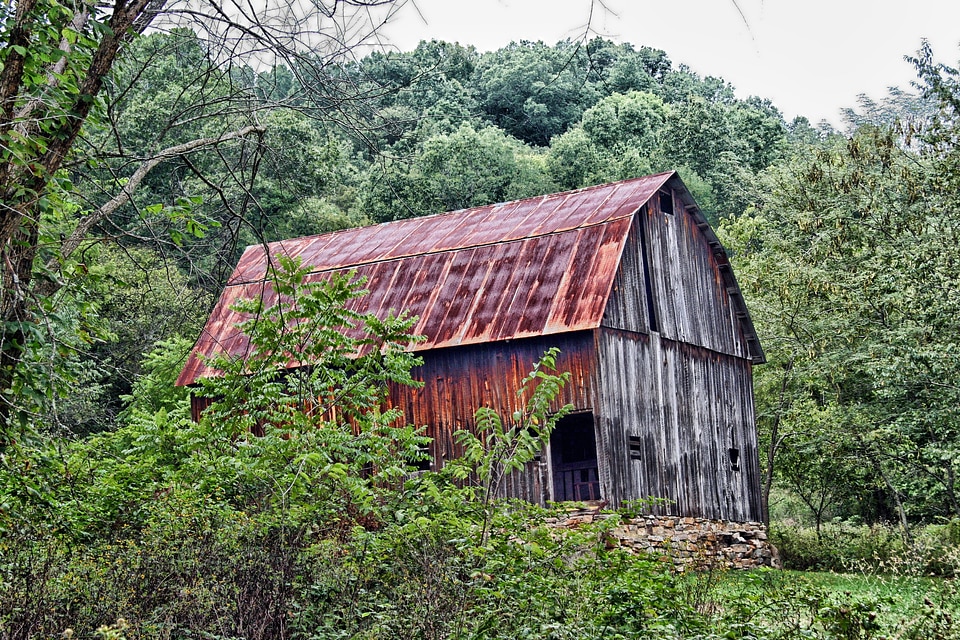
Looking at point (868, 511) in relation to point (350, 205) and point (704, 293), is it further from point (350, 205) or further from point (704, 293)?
point (350, 205)

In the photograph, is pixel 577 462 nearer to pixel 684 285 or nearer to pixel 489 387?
pixel 489 387

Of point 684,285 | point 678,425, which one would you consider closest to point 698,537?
point 678,425

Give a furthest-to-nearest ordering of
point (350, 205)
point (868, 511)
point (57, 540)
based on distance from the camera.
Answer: point (350, 205) < point (868, 511) < point (57, 540)

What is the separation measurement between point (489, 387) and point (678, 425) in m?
4.19

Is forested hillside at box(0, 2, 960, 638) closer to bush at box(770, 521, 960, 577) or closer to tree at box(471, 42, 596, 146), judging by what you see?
bush at box(770, 521, 960, 577)

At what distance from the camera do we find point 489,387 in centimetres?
2003

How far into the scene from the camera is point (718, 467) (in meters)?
22.6

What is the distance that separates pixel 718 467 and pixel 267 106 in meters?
17.0

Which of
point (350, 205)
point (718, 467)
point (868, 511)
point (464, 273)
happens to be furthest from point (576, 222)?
point (350, 205)

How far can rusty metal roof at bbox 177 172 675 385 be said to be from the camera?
773 inches

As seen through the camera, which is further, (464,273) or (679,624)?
(464,273)

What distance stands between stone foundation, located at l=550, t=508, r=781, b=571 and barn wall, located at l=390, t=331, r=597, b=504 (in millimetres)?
1475

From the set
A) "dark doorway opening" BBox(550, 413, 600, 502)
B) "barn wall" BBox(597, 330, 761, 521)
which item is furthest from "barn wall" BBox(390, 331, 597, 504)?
"dark doorway opening" BBox(550, 413, 600, 502)

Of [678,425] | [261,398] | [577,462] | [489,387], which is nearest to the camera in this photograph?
[261,398]
